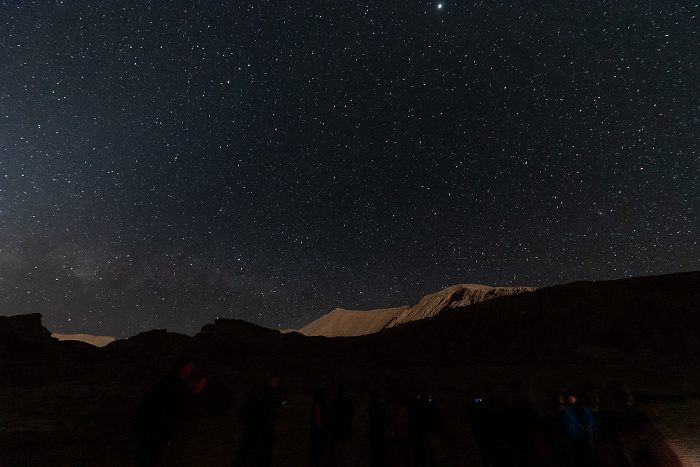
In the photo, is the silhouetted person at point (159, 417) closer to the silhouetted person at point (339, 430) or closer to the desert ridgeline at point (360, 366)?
the desert ridgeline at point (360, 366)

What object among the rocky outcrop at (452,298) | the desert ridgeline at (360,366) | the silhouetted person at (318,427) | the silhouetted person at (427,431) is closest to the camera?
the silhouetted person at (427,431)

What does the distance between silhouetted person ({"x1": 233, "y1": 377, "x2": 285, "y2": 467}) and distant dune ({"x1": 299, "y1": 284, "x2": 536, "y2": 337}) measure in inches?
1741

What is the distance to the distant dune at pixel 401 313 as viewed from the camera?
53062 mm

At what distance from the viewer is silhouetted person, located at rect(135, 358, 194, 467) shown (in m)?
3.25

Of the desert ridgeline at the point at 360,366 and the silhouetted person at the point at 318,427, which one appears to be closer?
the silhouetted person at the point at 318,427

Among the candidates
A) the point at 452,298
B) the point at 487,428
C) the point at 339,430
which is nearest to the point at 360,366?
the point at 487,428

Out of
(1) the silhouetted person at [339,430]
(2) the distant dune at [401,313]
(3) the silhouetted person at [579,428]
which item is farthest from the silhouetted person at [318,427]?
(2) the distant dune at [401,313]

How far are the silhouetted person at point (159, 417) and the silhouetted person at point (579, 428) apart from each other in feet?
15.4

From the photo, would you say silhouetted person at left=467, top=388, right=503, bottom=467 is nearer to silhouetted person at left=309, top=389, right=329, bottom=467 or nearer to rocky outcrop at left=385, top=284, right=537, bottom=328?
silhouetted person at left=309, top=389, right=329, bottom=467

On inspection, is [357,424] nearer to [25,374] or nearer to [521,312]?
[25,374]

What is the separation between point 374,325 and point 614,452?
69.6m

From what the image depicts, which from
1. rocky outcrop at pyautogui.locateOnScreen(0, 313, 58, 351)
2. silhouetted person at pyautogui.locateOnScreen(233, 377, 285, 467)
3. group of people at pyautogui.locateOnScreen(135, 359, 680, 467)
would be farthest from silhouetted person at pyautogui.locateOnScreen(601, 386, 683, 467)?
rocky outcrop at pyautogui.locateOnScreen(0, 313, 58, 351)

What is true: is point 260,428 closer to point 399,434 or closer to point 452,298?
point 399,434

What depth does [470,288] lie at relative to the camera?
188ft
